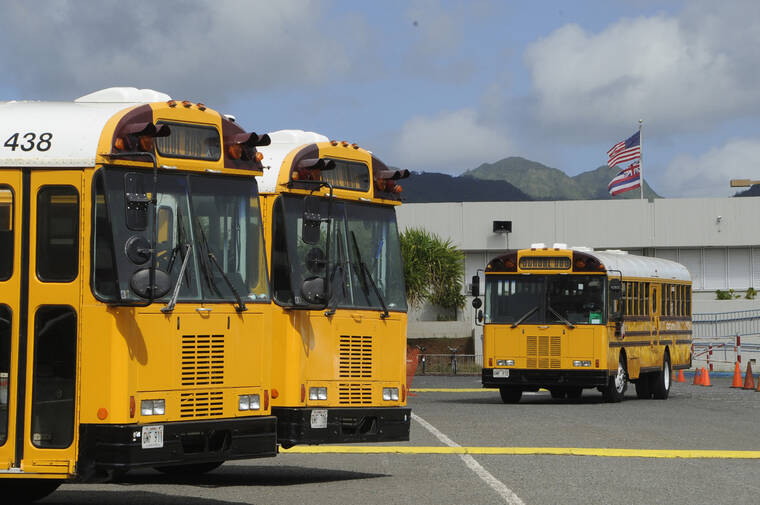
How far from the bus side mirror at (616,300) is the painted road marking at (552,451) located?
10.8m

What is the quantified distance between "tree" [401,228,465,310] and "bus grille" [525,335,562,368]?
26.3 m

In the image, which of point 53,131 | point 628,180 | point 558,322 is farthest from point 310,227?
point 628,180

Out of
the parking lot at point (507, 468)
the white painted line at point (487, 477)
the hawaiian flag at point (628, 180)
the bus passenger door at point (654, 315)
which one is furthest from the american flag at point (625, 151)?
the white painted line at point (487, 477)

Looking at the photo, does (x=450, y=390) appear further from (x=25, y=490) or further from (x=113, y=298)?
(x=113, y=298)

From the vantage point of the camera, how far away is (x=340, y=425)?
559 inches

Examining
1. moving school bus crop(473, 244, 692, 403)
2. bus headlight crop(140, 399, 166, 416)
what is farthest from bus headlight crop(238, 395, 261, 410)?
moving school bus crop(473, 244, 692, 403)

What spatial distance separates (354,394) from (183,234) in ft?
12.9

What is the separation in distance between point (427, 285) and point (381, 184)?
42.7 metres

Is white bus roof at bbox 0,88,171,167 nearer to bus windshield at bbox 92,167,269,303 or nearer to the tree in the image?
bus windshield at bbox 92,167,269,303

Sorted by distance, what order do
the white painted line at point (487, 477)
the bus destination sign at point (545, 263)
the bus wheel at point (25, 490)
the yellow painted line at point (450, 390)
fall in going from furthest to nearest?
the yellow painted line at point (450, 390), the bus destination sign at point (545, 263), the white painted line at point (487, 477), the bus wheel at point (25, 490)

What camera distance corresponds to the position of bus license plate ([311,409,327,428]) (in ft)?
45.9

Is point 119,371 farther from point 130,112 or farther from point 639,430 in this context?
point 639,430

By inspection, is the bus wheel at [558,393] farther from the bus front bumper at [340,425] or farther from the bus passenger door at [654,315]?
the bus front bumper at [340,425]

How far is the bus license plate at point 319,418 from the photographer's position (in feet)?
45.9
